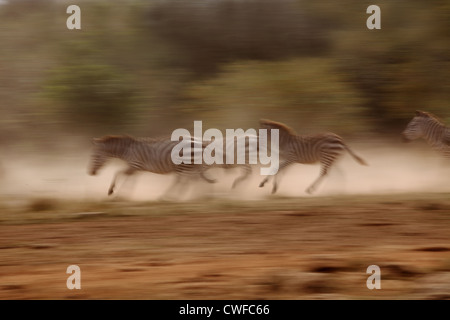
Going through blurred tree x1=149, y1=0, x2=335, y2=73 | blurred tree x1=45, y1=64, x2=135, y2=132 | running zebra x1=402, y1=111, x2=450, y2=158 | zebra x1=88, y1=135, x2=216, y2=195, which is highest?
blurred tree x1=149, y1=0, x2=335, y2=73

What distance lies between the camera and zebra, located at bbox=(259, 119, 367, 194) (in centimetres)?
1105

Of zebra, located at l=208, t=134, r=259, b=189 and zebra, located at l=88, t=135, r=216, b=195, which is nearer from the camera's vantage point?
zebra, located at l=88, t=135, r=216, b=195

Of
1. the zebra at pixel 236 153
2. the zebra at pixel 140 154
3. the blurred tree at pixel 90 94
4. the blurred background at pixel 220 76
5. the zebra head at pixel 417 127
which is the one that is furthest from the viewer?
the blurred tree at pixel 90 94

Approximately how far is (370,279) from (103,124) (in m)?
9.45

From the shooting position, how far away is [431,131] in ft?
37.9

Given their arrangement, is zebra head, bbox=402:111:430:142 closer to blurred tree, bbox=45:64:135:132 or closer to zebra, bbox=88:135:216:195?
zebra, bbox=88:135:216:195

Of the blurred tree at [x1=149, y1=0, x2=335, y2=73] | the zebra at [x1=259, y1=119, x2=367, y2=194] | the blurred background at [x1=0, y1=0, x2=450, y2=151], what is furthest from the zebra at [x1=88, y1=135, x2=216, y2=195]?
the blurred tree at [x1=149, y1=0, x2=335, y2=73]

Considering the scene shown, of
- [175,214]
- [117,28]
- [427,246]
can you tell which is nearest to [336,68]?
[117,28]

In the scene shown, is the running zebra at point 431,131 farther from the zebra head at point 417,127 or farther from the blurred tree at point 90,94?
the blurred tree at point 90,94

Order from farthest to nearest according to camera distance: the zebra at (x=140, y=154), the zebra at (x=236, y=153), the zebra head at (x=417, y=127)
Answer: the zebra head at (x=417, y=127), the zebra at (x=236, y=153), the zebra at (x=140, y=154)

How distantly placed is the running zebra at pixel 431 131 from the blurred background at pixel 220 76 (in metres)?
2.10

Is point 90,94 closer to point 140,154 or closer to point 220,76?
point 220,76

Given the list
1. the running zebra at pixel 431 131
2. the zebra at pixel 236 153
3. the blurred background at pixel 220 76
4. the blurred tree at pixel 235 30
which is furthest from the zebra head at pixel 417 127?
the blurred tree at pixel 235 30

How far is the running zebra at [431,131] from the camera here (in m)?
11.4
